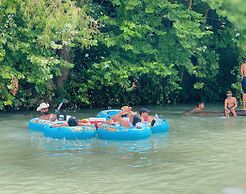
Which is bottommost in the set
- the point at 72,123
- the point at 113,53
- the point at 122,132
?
the point at 122,132

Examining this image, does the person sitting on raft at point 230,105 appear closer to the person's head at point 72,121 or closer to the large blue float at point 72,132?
the large blue float at point 72,132

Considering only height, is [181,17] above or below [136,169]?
above

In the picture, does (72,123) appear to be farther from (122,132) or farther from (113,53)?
(113,53)

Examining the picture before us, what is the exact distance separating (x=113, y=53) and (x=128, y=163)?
1262cm

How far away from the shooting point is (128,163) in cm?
1189

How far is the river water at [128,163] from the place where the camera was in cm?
979

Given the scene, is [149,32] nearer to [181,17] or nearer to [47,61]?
A: [181,17]

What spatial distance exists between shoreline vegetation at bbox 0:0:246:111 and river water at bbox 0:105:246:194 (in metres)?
4.33

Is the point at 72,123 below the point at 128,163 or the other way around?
the other way around

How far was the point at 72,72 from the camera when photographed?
988 inches

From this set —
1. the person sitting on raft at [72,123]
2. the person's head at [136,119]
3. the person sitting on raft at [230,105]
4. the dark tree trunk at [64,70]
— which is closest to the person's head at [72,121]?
the person sitting on raft at [72,123]

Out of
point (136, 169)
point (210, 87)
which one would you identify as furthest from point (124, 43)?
point (136, 169)

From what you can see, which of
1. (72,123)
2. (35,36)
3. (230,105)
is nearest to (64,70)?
(35,36)

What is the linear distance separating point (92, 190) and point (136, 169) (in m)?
1.90
